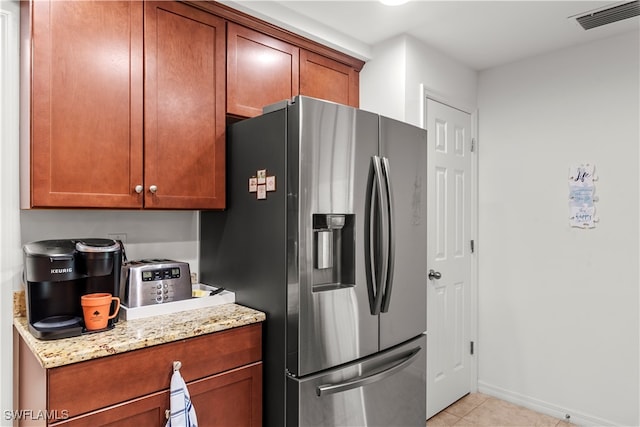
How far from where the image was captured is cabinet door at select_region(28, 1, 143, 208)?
1.50 meters

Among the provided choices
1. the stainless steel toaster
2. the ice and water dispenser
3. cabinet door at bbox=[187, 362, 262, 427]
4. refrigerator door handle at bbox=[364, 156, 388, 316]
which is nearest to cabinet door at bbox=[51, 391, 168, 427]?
cabinet door at bbox=[187, 362, 262, 427]

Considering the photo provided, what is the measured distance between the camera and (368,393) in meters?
1.84

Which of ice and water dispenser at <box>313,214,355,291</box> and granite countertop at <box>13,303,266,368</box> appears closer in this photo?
granite countertop at <box>13,303,266,368</box>

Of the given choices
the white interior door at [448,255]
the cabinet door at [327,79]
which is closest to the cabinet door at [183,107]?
the cabinet door at [327,79]

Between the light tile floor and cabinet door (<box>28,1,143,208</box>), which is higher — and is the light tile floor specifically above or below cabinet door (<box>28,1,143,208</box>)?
below

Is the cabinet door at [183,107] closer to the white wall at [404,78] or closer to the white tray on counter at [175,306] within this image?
the white tray on counter at [175,306]

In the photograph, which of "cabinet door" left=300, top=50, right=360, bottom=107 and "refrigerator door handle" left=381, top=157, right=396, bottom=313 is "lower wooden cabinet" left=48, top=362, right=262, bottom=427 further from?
"cabinet door" left=300, top=50, right=360, bottom=107

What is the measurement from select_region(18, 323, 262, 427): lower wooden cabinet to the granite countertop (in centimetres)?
3

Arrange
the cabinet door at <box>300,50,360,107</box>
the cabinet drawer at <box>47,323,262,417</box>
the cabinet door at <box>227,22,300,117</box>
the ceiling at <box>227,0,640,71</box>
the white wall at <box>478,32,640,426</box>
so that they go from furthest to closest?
the white wall at <box>478,32,640,426</box>, the cabinet door at <box>300,50,360,107</box>, the ceiling at <box>227,0,640,71</box>, the cabinet door at <box>227,22,300,117</box>, the cabinet drawer at <box>47,323,262,417</box>

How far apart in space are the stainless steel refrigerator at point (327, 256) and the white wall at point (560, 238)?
3.90ft

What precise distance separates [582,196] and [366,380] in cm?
191

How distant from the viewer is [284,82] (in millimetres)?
2250

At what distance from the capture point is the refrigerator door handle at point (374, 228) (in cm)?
187

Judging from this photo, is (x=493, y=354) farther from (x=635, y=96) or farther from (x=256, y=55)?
(x=256, y=55)
